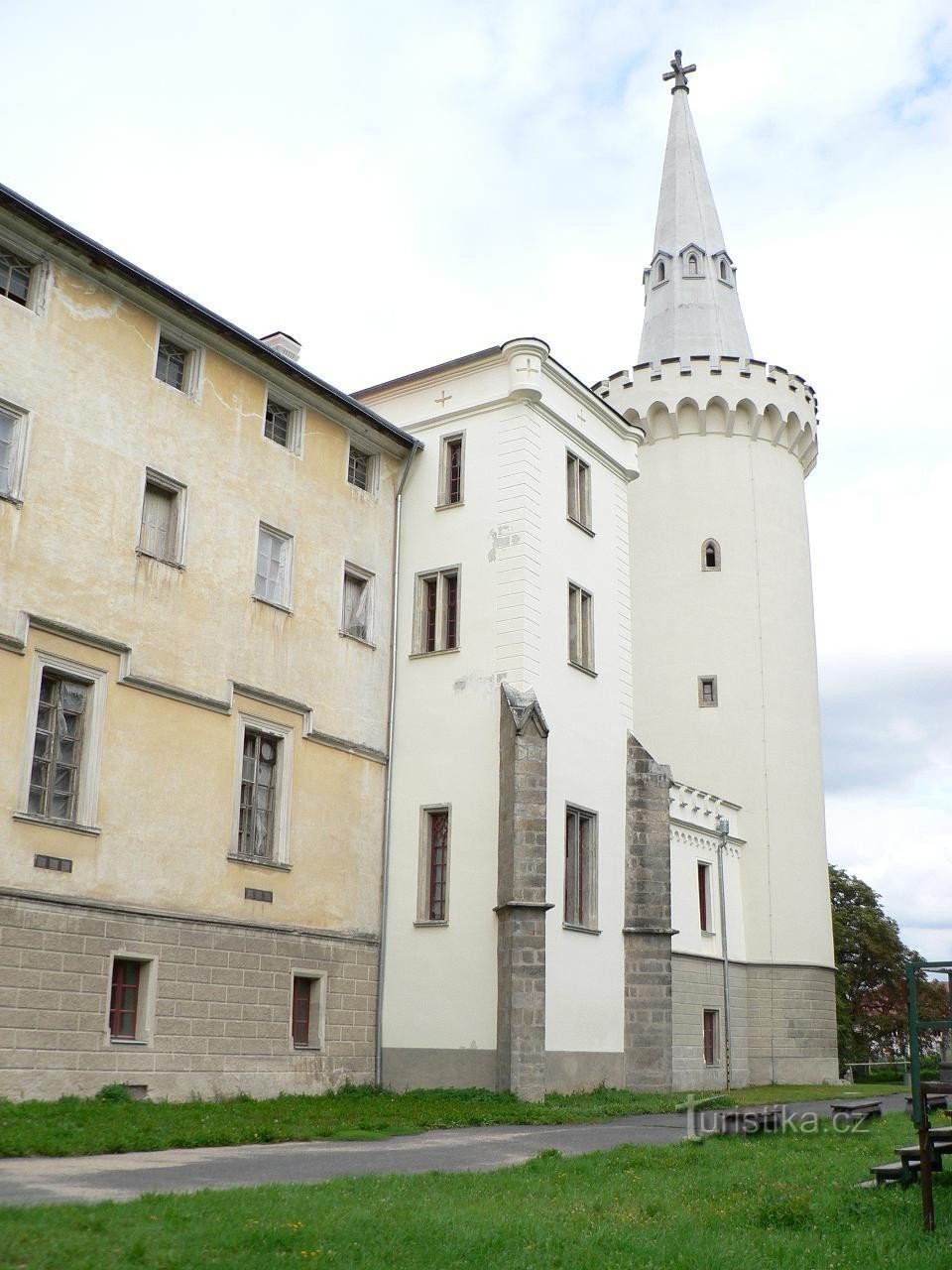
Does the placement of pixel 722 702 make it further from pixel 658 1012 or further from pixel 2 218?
pixel 2 218

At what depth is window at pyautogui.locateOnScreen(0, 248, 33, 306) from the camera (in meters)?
19.6

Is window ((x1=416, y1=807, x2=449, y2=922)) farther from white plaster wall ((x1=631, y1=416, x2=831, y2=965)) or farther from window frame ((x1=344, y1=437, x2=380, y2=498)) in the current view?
white plaster wall ((x1=631, y1=416, x2=831, y2=965))

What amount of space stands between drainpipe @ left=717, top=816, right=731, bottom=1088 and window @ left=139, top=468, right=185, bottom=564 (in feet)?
61.6

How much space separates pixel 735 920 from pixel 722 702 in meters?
6.24

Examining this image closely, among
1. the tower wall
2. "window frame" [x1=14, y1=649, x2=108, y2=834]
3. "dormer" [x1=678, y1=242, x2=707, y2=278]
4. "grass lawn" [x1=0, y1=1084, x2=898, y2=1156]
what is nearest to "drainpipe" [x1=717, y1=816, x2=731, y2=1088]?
the tower wall

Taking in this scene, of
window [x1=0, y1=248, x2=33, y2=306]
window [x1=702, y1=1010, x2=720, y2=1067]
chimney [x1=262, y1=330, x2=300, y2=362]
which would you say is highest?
chimney [x1=262, y1=330, x2=300, y2=362]

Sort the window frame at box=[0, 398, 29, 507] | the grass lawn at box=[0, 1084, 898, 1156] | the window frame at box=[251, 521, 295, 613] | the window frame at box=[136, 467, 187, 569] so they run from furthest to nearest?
the window frame at box=[251, 521, 295, 613]
the window frame at box=[136, 467, 187, 569]
the window frame at box=[0, 398, 29, 507]
the grass lawn at box=[0, 1084, 898, 1156]

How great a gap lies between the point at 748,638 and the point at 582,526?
36.4 ft

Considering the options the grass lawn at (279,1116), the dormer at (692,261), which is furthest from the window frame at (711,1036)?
the dormer at (692,261)

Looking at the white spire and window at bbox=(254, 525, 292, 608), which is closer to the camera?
window at bbox=(254, 525, 292, 608)

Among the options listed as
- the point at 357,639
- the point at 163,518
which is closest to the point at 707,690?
the point at 357,639

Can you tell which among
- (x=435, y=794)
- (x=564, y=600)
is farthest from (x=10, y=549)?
(x=564, y=600)

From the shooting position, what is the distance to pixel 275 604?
23.3 meters

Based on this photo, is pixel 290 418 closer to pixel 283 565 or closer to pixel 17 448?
pixel 283 565
